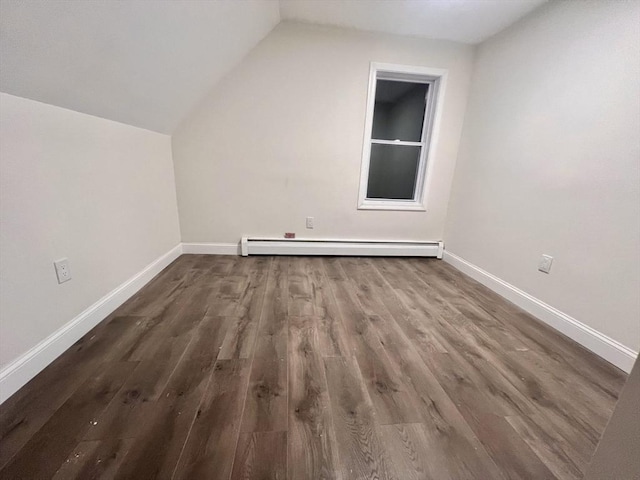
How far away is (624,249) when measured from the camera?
4.91 feet

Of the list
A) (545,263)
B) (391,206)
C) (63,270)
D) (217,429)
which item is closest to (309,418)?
(217,429)

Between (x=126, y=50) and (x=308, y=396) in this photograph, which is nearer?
(x=308, y=396)

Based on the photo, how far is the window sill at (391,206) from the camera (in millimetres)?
3002

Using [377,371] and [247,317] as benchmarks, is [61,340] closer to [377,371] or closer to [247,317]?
[247,317]

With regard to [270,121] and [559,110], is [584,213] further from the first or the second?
[270,121]

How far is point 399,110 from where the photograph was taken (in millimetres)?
3084

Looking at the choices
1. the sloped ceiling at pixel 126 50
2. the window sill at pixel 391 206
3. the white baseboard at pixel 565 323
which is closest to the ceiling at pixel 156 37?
the sloped ceiling at pixel 126 50

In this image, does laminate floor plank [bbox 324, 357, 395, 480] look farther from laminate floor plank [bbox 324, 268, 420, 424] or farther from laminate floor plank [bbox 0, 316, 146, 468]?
laminate floor plank [bbox 0, 316, 146, 468]

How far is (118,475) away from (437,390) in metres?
1.28

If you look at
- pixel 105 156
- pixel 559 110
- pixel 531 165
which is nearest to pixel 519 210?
pixel 531 165

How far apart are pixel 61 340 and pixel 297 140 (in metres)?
2.36

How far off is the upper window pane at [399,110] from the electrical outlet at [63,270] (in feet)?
9.28

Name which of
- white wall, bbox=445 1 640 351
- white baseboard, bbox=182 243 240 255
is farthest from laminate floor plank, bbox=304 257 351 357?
white wall, bbox=445 1 640 351

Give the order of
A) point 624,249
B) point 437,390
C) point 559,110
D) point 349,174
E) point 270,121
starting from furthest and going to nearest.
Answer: point 349,174
point 270,121
point 559,110
point 624,249
point 437,390
